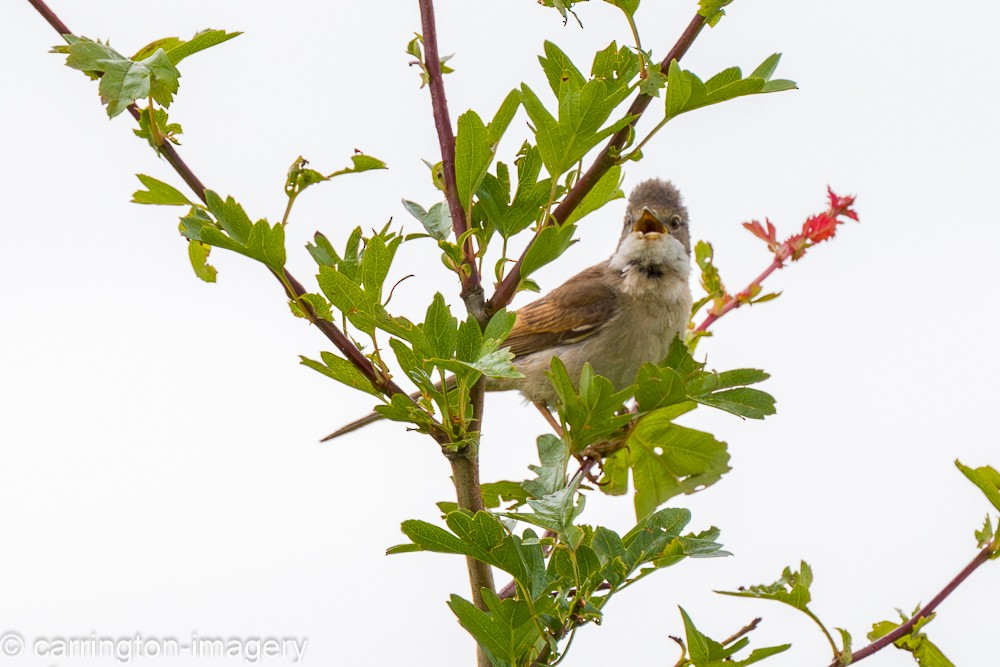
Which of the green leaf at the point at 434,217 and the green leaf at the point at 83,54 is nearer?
the green leaf at the point at 83,54

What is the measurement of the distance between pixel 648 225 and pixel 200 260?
2.86m

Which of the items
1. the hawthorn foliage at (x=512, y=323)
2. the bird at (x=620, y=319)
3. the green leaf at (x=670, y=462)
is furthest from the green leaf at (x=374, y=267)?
the bird at (x=620, y=319)

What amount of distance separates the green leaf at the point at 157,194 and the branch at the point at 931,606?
1.55 metres

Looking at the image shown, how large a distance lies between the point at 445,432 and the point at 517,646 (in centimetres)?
42

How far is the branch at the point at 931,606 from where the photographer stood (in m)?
2.13

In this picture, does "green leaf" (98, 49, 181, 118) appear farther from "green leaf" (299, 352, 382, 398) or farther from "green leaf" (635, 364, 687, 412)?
"green leaf" (635, 364, 687, 412)

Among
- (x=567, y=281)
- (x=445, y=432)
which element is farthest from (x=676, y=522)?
(x=567, y=281)

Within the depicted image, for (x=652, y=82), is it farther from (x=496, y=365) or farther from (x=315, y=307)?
(x=315, y=307)

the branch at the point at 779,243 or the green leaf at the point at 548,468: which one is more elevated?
the branch at the point at 779,243

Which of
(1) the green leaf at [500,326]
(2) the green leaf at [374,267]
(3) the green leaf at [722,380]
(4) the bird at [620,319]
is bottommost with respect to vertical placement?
(3) the green leaf at [722,380]

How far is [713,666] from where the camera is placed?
2.06m

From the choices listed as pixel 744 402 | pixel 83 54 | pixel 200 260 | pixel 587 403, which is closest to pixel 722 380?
pixel 744 402

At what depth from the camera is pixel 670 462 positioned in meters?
2.67

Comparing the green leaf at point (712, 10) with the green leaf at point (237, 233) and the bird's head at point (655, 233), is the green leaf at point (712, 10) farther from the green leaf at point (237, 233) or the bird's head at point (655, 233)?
the bird's head at point (655, 233)
